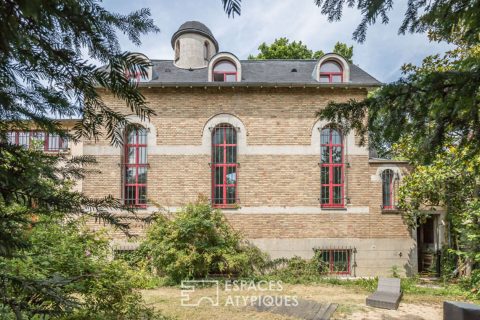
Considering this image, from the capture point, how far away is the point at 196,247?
31.2 feet

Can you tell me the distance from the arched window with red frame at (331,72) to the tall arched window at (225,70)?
3549mm

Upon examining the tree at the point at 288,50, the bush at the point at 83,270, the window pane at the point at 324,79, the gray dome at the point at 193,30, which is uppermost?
the tree at the point at 288,50

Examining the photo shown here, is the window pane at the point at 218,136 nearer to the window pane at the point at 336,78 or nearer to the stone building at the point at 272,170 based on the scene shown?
the stone building at the point at 272,170

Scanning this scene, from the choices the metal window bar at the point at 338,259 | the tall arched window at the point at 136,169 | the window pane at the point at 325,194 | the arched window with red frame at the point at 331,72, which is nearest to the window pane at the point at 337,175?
the window pane at the point at 325,194

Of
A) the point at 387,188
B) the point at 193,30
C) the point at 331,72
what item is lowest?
the point at 387,188

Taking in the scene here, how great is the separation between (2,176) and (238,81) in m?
10.4

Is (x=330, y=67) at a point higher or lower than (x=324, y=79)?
higher

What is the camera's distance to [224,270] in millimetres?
10055

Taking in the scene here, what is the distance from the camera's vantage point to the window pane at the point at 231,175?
11252 mm

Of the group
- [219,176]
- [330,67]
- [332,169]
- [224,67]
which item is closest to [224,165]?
[219,176]

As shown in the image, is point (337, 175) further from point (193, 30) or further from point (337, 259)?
point (193, 30)

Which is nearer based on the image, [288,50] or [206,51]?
[206,51]

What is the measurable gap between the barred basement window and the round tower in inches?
391

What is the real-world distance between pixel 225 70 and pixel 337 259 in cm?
854
